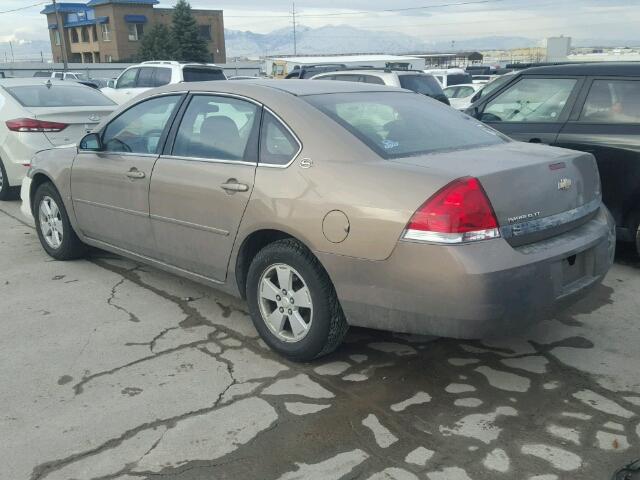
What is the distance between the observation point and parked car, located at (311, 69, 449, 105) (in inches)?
453

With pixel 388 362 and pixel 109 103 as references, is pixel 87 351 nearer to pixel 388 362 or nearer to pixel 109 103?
pixel 388 362

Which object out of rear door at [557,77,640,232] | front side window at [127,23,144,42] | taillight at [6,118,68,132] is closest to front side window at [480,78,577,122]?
rear door at [557,77,640,232]

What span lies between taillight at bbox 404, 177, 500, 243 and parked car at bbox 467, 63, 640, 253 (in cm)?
267

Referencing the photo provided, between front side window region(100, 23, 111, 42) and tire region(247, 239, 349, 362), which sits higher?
front side window region(100, 23, 111, 42)

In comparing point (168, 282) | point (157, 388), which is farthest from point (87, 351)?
point (168, 282)

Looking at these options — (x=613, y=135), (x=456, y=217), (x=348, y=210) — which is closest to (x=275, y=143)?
(x=348, y=210)

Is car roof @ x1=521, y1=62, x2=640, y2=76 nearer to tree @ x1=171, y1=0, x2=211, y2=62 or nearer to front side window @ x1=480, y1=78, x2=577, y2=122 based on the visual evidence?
front side window @ x1=480, y1=78, x2=577, y2=122

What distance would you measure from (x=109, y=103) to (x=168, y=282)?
4207mm

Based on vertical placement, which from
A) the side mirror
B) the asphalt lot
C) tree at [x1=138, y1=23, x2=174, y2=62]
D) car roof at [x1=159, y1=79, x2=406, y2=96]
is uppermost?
tree at [x1=138, y1=23, x2=174, y2=62]

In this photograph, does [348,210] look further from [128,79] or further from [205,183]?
[128,79]

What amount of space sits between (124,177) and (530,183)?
2830 mm

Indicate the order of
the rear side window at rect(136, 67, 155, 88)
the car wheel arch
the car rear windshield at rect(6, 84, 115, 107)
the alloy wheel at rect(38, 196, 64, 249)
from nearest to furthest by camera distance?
the car wheel arch, the alloy wheel at rect(38, 196, 64, 249), the car rear windshield at rect(6, 84, 115, 107), the rear side window at rect(136, 67, 155, 88)

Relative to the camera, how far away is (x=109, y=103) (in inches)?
326

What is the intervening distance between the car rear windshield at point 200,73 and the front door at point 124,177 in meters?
9.57
